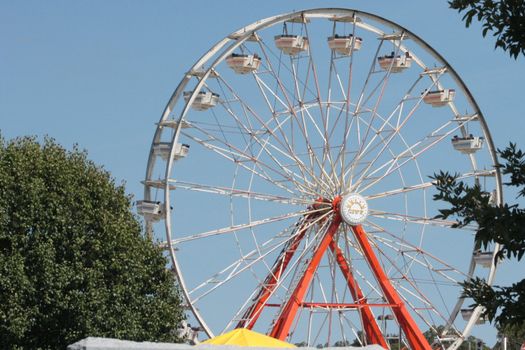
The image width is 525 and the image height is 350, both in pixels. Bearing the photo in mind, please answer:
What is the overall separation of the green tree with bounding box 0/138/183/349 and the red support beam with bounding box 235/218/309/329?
3275 mm

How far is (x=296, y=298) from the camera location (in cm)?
4741

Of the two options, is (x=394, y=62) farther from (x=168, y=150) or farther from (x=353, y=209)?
(x=168, y=150)

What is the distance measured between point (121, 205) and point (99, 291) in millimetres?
3795

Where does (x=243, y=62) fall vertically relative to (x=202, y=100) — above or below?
above

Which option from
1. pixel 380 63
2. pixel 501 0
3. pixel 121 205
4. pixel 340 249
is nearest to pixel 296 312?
pixel 340 249

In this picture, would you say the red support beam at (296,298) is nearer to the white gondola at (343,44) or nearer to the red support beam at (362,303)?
the red support beam at (362,303)

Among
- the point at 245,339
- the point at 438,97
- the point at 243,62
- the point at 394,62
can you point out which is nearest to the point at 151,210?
the point at 243,62

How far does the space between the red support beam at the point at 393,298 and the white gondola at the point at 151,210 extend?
22.0ft

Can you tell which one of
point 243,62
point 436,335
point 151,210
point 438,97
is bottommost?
point 436,335

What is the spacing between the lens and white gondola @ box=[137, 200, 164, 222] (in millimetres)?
47625

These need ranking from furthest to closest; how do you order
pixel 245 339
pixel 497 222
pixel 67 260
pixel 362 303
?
1. pixel 362 303
2. pixel 67 260
3. pixel 245 339
4. pixel 497 222

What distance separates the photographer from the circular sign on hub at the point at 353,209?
4781cm

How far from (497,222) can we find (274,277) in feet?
109

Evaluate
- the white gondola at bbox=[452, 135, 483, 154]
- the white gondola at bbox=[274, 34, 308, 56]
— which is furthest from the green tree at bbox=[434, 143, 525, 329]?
the white gondola at bbox=[452, 135, 483, 154]
